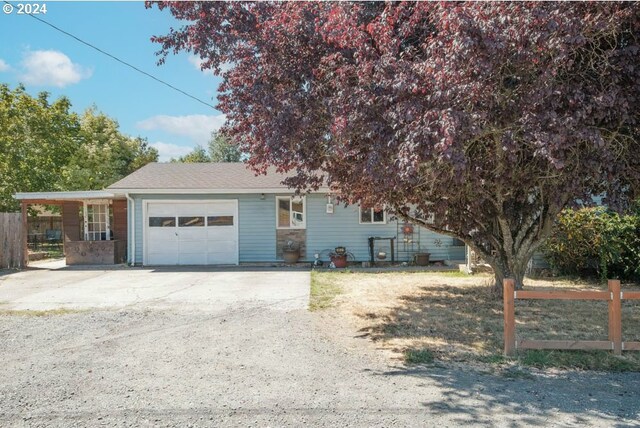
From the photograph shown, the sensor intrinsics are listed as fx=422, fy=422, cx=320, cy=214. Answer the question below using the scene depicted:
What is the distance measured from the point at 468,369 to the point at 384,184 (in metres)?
2.29

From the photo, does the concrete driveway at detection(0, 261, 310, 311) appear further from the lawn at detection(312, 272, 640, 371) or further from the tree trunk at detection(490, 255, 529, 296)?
the tree trunk at detection(490, 255, 529, 296)

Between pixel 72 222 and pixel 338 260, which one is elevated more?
pixel 72 222

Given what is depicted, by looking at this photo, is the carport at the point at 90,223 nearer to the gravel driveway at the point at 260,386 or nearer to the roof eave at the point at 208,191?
the roof eave at the point at 208,191

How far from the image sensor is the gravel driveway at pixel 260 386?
3379 millimetres

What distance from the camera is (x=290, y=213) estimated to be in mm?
13992

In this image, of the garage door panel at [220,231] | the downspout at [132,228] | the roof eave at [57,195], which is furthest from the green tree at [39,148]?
the garage door panel at [220,231]

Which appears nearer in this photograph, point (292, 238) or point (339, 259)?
point (339, 259)

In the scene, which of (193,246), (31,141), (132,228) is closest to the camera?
(132,228)

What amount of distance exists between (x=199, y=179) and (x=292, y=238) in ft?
12.6

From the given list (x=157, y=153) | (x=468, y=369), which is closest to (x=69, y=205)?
(x=468, y=369)

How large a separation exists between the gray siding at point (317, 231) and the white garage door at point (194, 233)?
29 centimetres

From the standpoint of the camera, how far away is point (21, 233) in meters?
13.5

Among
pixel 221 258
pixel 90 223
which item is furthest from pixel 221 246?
pixel 90 223

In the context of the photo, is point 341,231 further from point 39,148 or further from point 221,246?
point 39,148
